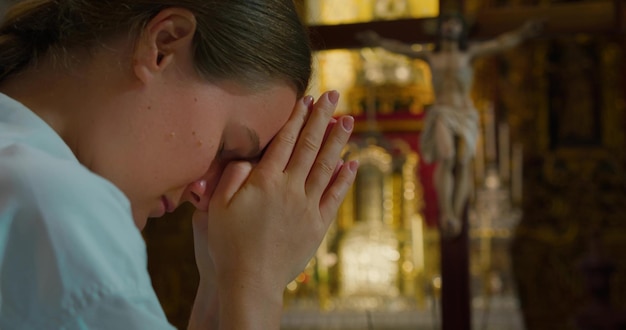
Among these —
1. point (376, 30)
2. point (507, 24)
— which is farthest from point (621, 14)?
point (376, 30)

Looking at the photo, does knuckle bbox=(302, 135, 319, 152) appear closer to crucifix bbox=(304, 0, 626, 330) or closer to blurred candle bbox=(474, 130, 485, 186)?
crucifix bbox=(304, 0, 626, 330)

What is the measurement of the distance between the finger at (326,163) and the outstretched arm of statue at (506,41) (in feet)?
9.90

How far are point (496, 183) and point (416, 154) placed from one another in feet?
1.61

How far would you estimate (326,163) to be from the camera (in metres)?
0.93

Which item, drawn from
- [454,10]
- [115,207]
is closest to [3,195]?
[115,207]

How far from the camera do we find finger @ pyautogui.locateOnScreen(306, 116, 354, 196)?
916 mm

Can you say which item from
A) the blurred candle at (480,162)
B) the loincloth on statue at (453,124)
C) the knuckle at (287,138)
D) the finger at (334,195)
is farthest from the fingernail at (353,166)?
the blurred candle at (480,162)

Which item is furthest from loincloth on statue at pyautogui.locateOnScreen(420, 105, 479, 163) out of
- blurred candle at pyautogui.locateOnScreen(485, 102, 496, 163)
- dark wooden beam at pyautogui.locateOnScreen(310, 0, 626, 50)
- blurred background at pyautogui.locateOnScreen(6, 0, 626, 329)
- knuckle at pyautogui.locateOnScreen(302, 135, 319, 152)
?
knuckle at pyautogui.locateOnScreen(302, 135, 319, 152)

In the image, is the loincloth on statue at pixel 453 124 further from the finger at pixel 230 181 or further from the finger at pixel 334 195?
the finger at pixel 230 181

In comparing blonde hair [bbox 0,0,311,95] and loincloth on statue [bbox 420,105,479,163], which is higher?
blonde hair [bbox 0,0,311,95]

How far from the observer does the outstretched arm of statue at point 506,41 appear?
12.6 feet

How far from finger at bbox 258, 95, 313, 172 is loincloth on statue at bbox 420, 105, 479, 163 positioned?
2.88m

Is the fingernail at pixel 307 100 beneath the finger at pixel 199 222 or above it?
above

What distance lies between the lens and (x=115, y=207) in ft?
1.85
